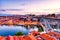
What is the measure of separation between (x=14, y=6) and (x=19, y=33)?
1.05 feet

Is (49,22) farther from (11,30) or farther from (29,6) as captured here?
(11,30)

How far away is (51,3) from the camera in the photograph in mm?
1743

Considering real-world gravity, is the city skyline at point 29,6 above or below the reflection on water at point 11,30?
above

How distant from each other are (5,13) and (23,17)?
0.21m

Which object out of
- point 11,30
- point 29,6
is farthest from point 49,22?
point 11,30

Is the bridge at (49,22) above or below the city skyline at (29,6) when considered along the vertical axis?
below

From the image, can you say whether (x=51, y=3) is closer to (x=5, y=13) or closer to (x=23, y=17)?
(x=23, y=17)

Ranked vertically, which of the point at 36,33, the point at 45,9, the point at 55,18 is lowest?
the point at 36,33

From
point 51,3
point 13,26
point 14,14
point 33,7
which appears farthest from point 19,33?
point 51,3

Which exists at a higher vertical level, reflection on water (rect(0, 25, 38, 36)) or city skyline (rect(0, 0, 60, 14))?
city skyline (rect(0, 0, 60, 14))

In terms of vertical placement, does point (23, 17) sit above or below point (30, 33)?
above

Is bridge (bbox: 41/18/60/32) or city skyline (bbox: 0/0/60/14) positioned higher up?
city skyline (bbox: 0/0/60/14)

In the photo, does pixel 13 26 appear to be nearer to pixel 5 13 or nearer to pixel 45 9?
pixel 5 13

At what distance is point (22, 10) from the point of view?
1.71 meters
